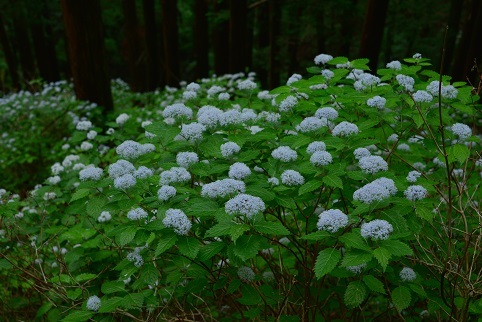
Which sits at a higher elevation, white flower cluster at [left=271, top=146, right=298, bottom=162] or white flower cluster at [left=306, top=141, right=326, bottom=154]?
white flower cluster at [left=306, top=141, right=326, bottom=154]

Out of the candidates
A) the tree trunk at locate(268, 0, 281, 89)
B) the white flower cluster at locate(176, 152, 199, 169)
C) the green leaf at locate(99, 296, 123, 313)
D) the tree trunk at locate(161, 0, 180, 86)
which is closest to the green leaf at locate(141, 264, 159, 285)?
the green leaf at locate(99, 296, 123, 313)

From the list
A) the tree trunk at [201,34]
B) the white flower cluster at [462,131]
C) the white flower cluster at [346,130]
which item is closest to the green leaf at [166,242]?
the white flower cluster at [346,130]

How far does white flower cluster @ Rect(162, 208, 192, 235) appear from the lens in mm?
2436

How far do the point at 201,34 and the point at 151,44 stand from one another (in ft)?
6.52

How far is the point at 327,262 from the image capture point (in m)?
2.28

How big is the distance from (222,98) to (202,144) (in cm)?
130

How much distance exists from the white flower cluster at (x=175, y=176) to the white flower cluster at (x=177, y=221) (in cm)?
37

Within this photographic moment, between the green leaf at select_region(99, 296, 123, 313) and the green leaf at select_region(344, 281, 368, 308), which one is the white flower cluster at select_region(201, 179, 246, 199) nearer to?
the green leaf at select_region(344, 281, 368, 308)

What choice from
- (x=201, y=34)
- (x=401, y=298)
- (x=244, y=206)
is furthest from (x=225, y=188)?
(x=201, y=34)

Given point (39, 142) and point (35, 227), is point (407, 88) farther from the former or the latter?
point (39, 142)

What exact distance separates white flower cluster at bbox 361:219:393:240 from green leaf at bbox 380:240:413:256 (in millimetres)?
42

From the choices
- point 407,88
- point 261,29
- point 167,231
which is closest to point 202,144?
point 167,231

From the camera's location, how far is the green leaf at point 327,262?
221 centimetres

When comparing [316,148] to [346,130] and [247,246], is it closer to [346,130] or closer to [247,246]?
[346,130]
